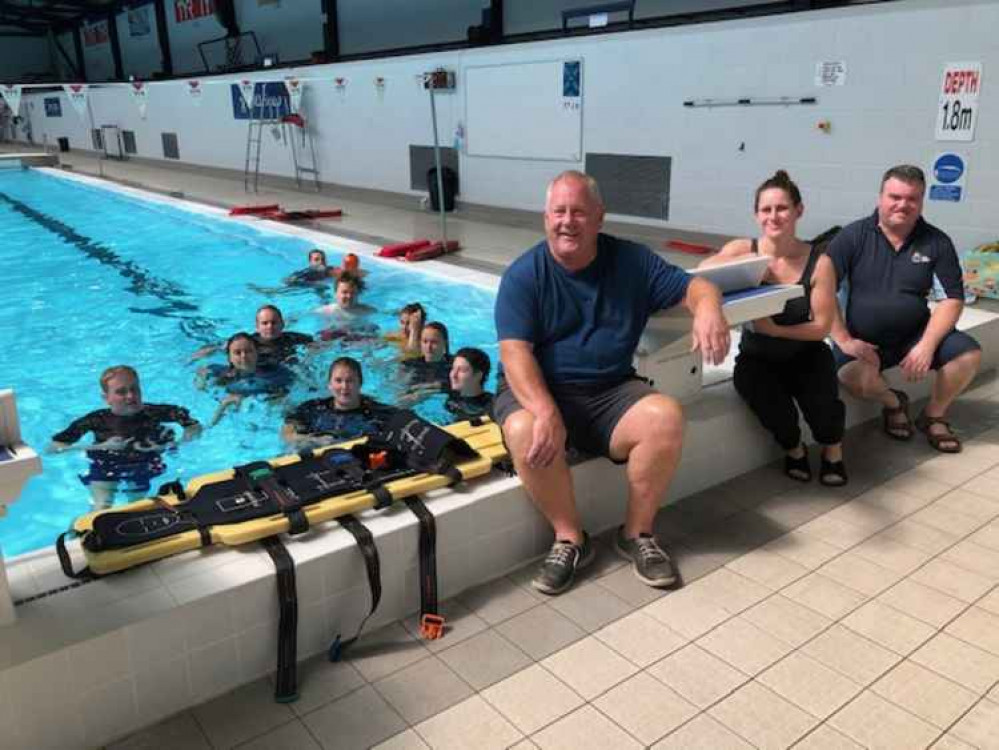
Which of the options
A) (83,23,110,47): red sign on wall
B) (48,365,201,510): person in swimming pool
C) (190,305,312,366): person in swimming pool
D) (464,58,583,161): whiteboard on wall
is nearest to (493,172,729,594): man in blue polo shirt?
(48,365,201,510): person in swimming pool

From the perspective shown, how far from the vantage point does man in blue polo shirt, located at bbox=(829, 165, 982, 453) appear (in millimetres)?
3432

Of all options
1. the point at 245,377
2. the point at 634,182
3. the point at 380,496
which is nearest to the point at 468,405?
the point at 245,377

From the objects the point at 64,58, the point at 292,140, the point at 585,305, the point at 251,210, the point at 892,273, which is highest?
the point at 64,58

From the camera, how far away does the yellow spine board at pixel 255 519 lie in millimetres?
2059

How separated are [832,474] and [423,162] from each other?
30.4ft

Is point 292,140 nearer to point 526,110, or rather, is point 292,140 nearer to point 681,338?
point 526,110

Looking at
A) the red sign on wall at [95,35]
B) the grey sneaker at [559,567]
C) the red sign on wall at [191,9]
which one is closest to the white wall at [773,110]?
the grey sneaker at [559,567]

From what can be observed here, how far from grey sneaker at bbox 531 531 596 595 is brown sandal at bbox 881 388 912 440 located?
180 cm

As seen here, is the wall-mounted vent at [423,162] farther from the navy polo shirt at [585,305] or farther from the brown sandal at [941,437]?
the navy polo shirt at [585,305]

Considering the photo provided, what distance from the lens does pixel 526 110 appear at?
32.0ft

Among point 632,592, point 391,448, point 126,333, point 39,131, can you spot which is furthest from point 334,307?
point 39,131

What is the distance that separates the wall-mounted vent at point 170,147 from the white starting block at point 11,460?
18.5m

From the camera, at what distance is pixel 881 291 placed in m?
3.52

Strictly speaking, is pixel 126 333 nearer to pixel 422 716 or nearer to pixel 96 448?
pixel 96 448
